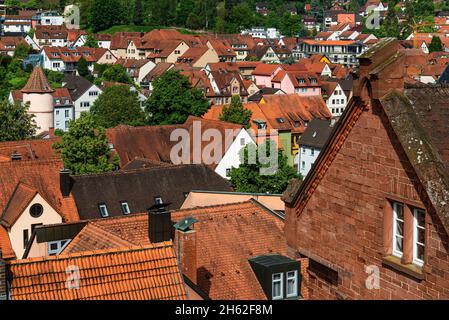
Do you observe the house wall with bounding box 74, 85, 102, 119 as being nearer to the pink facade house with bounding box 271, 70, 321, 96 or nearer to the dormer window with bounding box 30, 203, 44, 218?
the pink facade house with bounding box 271, 70, 321, 96

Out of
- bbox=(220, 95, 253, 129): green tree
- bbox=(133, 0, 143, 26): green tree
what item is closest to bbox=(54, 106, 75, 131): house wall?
bbox=(220, 95, 253, 129): green tree

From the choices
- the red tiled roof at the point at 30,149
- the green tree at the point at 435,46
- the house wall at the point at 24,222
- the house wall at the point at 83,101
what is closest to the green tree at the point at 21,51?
the house wall at the point at 83,101

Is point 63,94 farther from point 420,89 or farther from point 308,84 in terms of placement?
point 420,89

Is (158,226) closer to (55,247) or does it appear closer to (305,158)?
(55,247)

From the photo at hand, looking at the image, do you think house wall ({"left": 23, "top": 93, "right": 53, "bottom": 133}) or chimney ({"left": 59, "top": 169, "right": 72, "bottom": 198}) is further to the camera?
house wall ({"left": 23, "top": 93, "right": 53, "bottom": 133})

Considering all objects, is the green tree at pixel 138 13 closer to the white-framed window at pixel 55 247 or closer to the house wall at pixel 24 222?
the house wall at pixel 24 222

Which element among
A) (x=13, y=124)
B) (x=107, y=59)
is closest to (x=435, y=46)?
(x=107, y=59)
